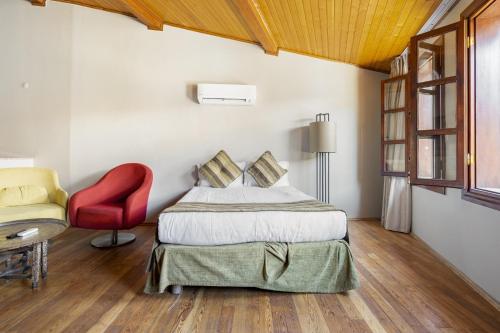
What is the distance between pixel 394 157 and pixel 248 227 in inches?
105

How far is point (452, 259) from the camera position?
230 centimetres

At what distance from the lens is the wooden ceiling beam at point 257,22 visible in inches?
100

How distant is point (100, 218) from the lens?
255cm

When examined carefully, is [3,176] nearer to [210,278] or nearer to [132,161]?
[132,161]

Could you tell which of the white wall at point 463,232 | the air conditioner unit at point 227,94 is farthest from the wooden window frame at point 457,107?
the air conditioner unit at point 227,94

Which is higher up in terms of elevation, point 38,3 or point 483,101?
point 38,3

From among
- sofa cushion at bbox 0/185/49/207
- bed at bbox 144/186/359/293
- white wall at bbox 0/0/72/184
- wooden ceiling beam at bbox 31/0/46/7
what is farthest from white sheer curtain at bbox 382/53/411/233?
wooden ceiling beam at bbox 31/0/46/7

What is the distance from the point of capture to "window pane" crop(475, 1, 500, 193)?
6.50ft

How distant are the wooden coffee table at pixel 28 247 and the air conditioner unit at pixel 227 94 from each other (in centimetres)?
232

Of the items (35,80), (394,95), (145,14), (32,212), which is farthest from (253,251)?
(35,80)

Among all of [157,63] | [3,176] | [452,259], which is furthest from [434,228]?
[3,176]

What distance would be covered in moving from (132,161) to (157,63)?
4.95 ft

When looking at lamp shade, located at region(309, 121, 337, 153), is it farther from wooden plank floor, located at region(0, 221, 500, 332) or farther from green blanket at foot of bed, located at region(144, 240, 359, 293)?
green blanket at foot of bed, located at region(144, 240, 359, 293)

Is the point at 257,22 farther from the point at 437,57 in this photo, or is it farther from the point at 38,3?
the point at 38,3
